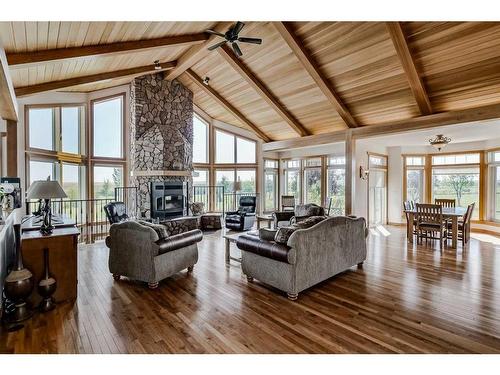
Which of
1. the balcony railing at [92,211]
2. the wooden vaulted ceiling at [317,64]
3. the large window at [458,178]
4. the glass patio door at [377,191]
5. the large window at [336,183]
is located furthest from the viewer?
the large window at [336,183]

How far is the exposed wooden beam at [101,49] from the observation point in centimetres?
378

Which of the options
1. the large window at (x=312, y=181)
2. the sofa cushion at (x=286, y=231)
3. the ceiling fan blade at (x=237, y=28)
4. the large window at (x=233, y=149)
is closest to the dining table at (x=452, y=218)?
the large window at (x=312, y=181)

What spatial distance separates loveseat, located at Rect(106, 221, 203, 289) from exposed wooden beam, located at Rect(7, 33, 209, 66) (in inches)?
103

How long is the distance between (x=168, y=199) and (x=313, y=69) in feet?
17.3

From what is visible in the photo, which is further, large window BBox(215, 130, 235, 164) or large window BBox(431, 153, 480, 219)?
large window BBox(215, 130, 235, 164)

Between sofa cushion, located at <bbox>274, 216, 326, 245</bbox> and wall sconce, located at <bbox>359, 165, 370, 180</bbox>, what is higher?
wall sconce, located at <bbox>359, 165, 370, 180</bbox>

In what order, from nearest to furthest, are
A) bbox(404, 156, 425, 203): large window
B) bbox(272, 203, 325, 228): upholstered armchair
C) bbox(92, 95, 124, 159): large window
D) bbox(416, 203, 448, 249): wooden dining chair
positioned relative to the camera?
bbox(416, 203, 448, 249): wooden dining chair
bbox(272, 203, 325, 228): upholstered armchair
bbox(92, 95, 124, 159): large window
bbox(404, 156, 425, 203): large window

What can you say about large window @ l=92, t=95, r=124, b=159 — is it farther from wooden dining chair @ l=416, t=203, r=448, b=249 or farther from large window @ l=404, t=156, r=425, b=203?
large window @ l=404, t=156, r=425, b=203

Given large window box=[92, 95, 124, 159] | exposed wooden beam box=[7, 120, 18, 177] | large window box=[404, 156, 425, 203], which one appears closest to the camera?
exposed wooden beam box=[7, 120, 18, 177]

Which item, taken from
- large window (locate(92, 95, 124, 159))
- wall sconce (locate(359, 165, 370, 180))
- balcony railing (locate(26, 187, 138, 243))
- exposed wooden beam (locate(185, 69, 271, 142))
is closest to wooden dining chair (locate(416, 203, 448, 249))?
wall sconce (locate(359, 165, 370, 180))

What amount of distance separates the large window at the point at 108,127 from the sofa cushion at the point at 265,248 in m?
6.30

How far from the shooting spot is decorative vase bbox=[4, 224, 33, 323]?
9.13 ft

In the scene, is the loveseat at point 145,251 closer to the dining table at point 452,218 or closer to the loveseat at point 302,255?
the loveseat at point 302,255
